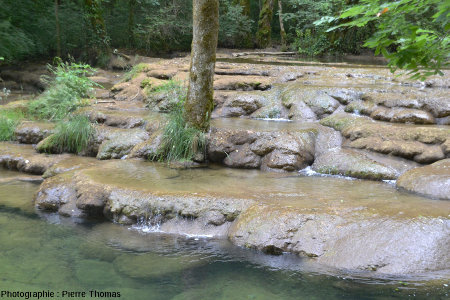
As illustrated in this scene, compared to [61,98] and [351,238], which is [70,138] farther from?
[351,238]

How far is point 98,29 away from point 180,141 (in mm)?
12299

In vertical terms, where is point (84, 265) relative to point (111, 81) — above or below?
below

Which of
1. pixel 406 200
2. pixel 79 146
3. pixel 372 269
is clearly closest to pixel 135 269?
pixel 372 269

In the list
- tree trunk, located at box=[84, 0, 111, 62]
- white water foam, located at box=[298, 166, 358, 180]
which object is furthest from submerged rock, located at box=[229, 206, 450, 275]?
tree trunk, located at box=[84, 0, 111, 62]

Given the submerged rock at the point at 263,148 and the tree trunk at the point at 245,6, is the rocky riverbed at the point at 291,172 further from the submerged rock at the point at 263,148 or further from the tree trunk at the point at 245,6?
the tree trunk at the point at 245,6

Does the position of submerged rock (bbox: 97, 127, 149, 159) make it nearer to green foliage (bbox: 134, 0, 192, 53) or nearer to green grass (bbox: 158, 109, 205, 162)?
green grass (bbox: 158, 109, 205, 162)

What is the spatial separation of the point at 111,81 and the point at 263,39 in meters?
11.4

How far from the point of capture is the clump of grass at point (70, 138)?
6770mm

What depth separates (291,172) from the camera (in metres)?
5.55

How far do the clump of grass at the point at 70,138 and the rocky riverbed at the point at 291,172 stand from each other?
0.57 ft

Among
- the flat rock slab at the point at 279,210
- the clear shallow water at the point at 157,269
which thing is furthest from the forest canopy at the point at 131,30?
the clear shallow water at the point at 157,269

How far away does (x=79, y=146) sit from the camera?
22.3ft

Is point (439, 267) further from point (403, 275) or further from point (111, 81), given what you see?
point (111, 81)

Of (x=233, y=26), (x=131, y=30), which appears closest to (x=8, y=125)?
(x=131, y=30)
